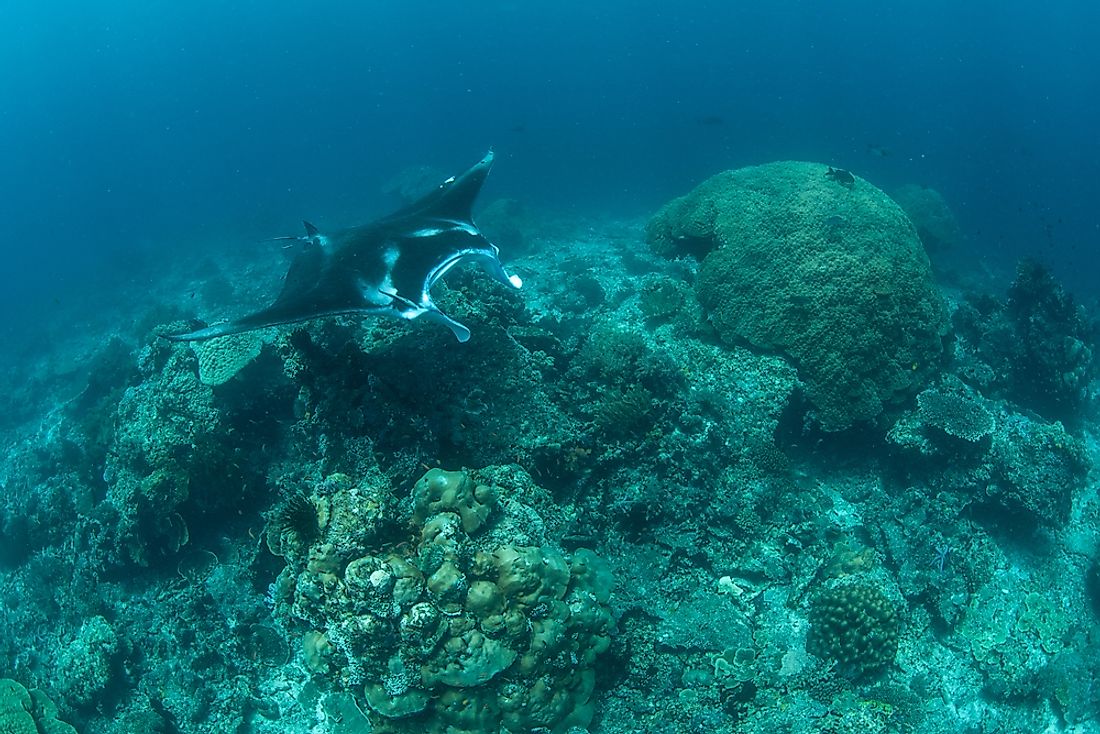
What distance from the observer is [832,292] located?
28.4ft

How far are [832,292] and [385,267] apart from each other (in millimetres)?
6590

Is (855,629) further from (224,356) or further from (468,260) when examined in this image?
(224,356)

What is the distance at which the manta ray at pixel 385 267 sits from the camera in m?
4.85

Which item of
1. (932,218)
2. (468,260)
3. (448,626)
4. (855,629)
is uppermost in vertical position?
(468,260)

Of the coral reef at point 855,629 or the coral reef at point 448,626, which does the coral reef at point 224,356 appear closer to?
the coral reef at point 448,626

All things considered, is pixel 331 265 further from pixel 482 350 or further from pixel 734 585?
pixel 734 585

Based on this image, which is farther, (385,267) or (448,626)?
(385,267)

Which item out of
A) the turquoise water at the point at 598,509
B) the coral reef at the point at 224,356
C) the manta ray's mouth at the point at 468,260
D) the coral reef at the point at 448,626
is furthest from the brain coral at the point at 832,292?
the coral reef at the point at 224,356

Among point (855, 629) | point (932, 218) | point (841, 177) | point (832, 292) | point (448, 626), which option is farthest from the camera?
point (932, 218)

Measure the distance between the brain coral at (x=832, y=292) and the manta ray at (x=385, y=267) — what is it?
4551 millimetres

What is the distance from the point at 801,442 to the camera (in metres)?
8.77

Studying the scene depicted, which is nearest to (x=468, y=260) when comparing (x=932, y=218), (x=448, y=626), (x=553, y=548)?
(x=553, y=548)

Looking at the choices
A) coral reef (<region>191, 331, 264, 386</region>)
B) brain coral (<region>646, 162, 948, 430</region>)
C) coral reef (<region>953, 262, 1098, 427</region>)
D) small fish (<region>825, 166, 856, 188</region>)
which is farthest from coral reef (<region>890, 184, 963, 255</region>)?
coral reef (<region>191, 331, 264, 386</region>)

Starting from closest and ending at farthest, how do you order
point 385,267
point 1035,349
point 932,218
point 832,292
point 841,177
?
point 385,267, point 832,292, point 1035,349, point 841,177, point 932,218
